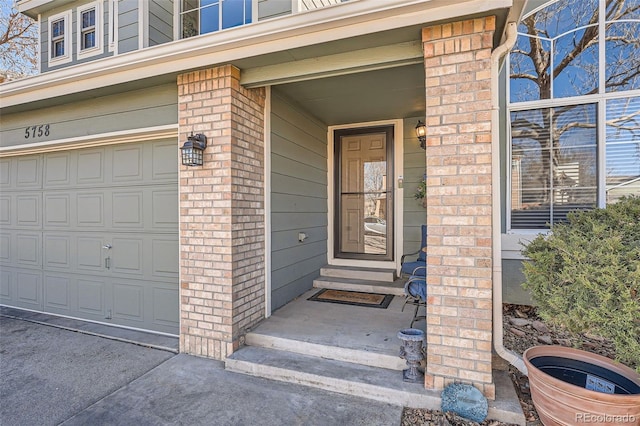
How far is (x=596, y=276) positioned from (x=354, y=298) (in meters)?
2.62

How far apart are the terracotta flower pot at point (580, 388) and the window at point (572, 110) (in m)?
1.88

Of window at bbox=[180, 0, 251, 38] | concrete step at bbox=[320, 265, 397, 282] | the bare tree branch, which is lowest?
concrete step at bbox=[320, 265, 397, 282]

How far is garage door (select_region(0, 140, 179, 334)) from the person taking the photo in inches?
135

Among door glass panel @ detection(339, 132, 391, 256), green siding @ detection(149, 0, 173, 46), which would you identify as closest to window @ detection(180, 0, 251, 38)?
green siding @ detection(149, 0, 173, 46)

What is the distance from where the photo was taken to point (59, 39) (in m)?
4.64

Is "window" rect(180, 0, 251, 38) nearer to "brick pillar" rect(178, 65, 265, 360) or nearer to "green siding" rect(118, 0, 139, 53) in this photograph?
"green siding" rect(118, 0, 139, 53)

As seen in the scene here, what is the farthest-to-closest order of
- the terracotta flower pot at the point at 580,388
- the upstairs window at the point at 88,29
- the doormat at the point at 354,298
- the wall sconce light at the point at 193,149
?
the upstairs window at the point at 88,29 → the doormat at the point at 354,298 → the wall sconce light at the point at 193,149 → the terracotta flower pot at the point at 580,388

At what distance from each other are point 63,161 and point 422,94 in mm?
4527

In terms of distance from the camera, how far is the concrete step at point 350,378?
2197 mm

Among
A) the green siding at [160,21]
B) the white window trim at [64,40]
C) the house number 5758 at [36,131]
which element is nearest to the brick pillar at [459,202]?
the green siding at [160,21]

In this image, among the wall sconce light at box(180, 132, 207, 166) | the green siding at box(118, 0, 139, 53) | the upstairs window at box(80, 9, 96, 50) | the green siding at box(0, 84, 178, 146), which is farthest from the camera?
the upstairs window at box(80, 9, 96, 50)

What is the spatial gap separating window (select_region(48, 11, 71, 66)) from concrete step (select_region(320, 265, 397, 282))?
15.9 ft

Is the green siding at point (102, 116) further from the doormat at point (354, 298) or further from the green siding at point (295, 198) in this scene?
the doormat at point (354, 298)

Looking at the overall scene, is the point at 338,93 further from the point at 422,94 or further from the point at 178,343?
the point at 178,343
